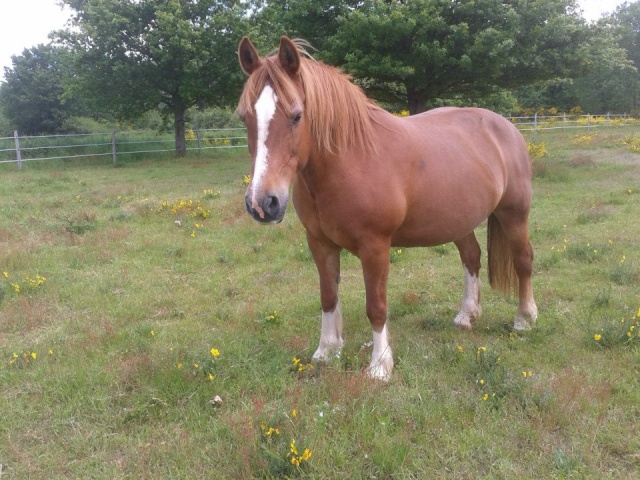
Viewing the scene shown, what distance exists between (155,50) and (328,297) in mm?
16180

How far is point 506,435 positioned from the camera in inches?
105

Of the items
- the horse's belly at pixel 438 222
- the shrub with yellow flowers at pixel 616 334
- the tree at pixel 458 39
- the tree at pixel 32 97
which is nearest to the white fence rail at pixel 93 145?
the tree at pixel 32 97

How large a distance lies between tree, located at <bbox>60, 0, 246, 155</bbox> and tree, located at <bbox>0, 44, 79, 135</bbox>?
8934 millimetres

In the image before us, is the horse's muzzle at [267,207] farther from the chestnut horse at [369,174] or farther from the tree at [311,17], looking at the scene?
the tree at [311,17]

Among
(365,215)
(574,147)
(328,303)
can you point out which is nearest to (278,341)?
(328,303)

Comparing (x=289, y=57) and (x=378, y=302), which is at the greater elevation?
(x=289, y=57)

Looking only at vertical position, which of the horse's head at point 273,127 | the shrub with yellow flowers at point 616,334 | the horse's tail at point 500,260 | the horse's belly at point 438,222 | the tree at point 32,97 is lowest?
the shrub with yellow flowers at point 616,334

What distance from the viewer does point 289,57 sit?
277cm

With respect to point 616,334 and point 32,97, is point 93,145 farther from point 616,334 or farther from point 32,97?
point 616,334

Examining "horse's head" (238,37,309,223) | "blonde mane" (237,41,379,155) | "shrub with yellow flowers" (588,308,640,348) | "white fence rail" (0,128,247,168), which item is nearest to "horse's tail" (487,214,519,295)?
"shrub with yellow flowers" (588,308,640,348)

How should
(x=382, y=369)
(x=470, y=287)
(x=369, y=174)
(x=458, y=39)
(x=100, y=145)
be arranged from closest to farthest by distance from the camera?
(x=369, y=174)
(x=382, y=369)
(x=470, y=287)
(x=458, y=39)
(x=100, y=145)

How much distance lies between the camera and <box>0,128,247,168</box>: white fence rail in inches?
720

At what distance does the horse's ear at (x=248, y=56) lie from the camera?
2816 mm

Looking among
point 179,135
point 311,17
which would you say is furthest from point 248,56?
point 179,135
